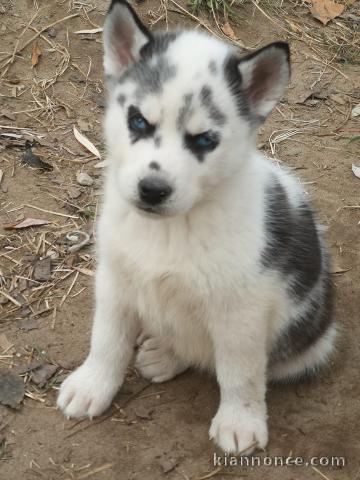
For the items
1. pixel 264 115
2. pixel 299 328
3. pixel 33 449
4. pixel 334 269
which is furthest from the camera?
pixel 334 269

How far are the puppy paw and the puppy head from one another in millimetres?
1188

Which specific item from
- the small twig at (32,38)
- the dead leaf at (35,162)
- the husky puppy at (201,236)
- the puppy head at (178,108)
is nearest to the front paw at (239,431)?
the husky puppy at (201,236)

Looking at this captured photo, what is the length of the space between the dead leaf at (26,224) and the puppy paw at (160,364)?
1392 millimetres

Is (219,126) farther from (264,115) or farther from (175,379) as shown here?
(175,379)

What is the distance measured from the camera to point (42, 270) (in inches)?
190

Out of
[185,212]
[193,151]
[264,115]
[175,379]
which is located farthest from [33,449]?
[264,115]

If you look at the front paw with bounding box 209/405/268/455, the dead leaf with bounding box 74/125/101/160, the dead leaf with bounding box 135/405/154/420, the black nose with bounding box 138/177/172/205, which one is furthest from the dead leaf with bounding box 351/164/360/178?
the black nose with bounding box 138/177/172/205

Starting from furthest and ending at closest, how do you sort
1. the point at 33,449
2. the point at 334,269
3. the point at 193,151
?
the point at 334,269, the point at 33,449, the point at 193,151

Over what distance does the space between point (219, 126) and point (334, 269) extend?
2156 millimetres

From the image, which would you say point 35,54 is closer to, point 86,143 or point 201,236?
point 86,143

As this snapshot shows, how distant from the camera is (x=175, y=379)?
4.25 metres

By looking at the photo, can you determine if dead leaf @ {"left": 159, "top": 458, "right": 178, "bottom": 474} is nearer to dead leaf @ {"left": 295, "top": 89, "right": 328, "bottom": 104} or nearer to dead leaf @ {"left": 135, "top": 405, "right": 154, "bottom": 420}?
dead leaf @ {"left": 135, "top": 405, "right": 154, "bottom": 420}

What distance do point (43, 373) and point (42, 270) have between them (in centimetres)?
87

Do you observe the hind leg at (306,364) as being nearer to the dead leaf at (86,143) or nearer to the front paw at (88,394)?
the front paw at (88,394)
